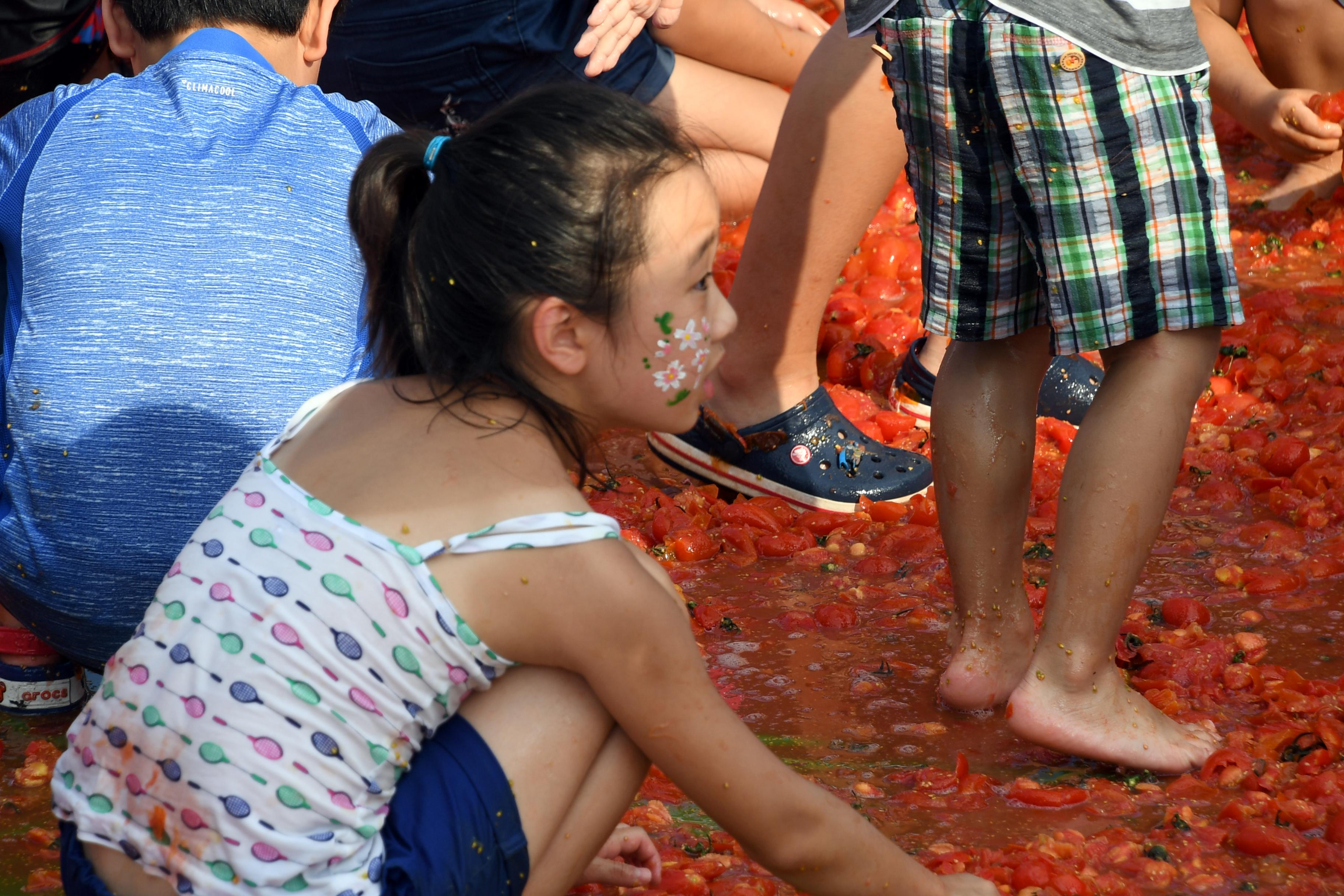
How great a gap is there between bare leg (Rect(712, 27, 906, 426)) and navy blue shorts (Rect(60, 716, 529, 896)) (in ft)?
5.73

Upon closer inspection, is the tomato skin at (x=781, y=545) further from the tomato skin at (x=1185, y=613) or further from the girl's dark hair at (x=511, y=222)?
the girl's dark hair at (x=511, y=222)

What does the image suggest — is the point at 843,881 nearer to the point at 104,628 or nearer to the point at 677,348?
the point at 677,348

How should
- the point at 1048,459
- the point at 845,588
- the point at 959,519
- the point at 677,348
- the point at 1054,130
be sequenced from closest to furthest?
the point at 677,348, the point at 1054,130, the point at 959,519, the point at 845,588, the point at 1048,459

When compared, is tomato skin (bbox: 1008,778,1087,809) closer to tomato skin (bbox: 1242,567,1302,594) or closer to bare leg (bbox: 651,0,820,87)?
Result: tomato skin (bbox: 1242,567,1302,594)

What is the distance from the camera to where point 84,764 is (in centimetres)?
148

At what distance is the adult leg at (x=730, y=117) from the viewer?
13.5 ft

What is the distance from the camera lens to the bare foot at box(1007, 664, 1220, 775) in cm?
201

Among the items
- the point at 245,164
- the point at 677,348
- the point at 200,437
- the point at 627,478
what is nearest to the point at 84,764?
the point at 200,437

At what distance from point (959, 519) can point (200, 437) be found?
1.21 m

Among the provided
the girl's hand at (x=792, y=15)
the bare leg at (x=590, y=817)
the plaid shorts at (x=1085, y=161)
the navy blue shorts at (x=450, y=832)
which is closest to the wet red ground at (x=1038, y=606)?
the bare leg at (x=590, y=817)

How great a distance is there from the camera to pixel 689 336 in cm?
162

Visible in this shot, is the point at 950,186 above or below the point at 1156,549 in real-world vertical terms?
above

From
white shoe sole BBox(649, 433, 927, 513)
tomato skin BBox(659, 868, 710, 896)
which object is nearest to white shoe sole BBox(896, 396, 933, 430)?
white shoe sole BBox(649, 433, 927, 513)

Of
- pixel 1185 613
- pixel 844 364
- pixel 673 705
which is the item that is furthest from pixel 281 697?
pixel 844 364
